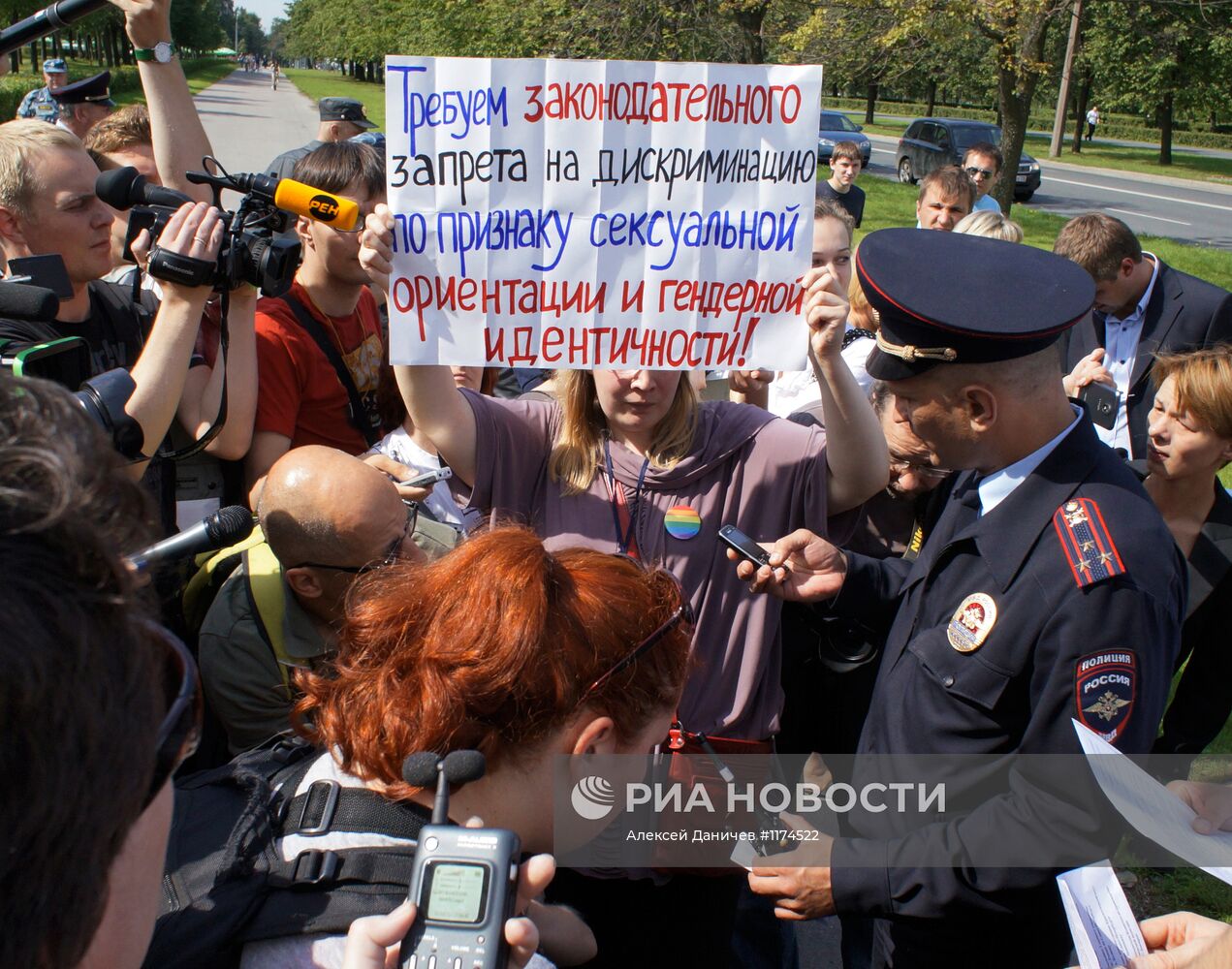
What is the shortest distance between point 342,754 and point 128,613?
720mm

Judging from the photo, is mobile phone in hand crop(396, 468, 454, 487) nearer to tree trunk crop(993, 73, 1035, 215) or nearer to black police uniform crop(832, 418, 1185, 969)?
black police uniform crop(832, 418, 1185, 969)

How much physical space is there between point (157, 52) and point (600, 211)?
5.78 feet

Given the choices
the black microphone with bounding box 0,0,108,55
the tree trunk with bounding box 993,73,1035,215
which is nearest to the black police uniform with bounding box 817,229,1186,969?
the black microphone with bounding box 0,0,108,55

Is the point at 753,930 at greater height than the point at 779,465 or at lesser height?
lesser

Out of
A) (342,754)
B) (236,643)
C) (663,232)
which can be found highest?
(663,232)

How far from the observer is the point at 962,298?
84.4 inches

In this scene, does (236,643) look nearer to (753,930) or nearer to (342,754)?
(342,754)

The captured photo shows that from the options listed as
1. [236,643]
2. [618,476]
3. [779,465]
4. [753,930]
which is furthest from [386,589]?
[753,930]

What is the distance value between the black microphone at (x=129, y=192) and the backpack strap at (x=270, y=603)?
3.38ft

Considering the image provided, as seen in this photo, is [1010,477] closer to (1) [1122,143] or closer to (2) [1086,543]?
(2) [1086,543]

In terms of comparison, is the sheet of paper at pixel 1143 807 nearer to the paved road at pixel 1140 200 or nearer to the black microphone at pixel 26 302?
the black microphone at pixel 26 302

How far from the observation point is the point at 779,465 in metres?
2.53

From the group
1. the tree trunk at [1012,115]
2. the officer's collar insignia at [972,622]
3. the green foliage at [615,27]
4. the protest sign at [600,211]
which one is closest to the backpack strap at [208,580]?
the protest sign at [600,211]

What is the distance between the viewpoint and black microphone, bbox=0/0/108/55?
281cm
